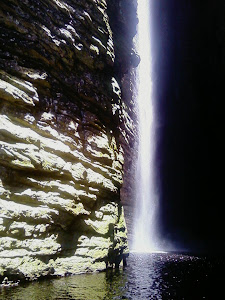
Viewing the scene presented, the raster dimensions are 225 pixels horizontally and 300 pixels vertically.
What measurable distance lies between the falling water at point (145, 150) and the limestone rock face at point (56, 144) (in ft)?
95.5

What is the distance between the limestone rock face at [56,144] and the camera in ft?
42.6

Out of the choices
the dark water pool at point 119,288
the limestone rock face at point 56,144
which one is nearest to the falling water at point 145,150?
the limestone rock face at point 56,144

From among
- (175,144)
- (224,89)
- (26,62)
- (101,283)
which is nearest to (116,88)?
(26,62)

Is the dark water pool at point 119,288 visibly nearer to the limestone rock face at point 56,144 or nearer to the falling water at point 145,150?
the limestone rock face at point 56,144

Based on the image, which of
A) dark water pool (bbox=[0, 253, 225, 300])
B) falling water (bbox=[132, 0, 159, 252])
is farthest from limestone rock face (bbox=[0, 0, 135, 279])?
falling water (bbox=[132, 0, 159, 252])

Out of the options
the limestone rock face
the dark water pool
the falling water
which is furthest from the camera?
the falling water

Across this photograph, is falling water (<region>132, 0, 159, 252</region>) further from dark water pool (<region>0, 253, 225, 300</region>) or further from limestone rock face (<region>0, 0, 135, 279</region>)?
dark water pool (<region>0, 253, 225, 300</region>)

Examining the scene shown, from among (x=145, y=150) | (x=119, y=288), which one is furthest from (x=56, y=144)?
(x=145, y=150)

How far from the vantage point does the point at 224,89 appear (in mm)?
43281

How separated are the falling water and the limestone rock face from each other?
29094 mm

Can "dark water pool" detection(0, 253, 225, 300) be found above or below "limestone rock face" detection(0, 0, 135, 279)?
below

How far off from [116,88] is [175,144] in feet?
113

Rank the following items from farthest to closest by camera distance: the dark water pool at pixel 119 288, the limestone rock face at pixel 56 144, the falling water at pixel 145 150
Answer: the falling water at pixel 145 150 → the limestone rock face at pixel 56 144 → the dark water pool at pixel 119 288

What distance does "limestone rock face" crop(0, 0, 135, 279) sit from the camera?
13.0 m
